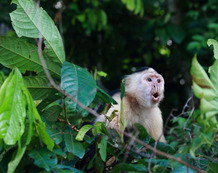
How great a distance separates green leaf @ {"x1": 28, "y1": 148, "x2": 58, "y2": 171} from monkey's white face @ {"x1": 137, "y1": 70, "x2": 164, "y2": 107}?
79.0 inches

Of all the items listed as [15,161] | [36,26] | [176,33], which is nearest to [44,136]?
[15,161]

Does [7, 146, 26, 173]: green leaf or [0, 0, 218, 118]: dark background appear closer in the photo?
[7, 146, 26, 173]: green leaf

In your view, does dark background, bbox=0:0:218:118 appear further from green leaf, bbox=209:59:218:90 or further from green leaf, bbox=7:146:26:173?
green leaf, bbox=7:146:26:173

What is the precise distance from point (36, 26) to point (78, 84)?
637 mm

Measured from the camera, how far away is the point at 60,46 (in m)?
2.41

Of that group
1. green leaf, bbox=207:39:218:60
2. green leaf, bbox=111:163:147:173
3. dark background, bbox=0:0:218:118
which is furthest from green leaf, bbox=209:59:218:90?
dark background, bbox=0:0:218:118

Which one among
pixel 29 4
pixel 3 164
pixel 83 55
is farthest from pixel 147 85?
pixel 83 55

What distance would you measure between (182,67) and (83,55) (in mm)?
2256

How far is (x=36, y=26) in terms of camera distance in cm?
233

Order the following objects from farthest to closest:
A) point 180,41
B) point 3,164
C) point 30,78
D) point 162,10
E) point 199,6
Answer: point 162,10 < point 199,6 < point 180,41 < point 30,78 < point 3,164

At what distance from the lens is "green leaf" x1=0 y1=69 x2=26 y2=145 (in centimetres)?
170

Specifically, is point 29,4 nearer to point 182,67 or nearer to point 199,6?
point 182,67

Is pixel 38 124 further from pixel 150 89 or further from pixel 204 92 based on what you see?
pixel 150 89

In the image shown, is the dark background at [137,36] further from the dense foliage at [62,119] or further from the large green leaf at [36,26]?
the large green leaf at [36,26]
